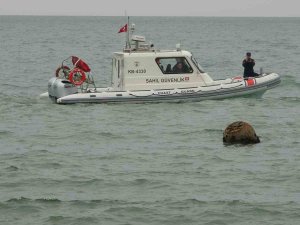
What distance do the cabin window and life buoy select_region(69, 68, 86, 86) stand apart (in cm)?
233

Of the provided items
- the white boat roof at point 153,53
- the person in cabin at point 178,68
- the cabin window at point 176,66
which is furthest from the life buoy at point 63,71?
the person in cabin at point 178,68

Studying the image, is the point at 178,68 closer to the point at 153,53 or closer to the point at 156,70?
the point at 156,70

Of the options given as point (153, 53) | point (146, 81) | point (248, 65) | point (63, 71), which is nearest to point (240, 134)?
point (146, 81)

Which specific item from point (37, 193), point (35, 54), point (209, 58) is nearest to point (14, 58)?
point (35, 54)

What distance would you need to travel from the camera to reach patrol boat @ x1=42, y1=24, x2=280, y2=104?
2472 centimetres

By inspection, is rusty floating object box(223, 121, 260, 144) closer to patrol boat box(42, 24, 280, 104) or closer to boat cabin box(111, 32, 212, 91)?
patrol boat box(42, 24, 280, 104)

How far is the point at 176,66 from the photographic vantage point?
25.0m

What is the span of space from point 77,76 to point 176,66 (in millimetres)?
2907

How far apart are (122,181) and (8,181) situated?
6.98 feet

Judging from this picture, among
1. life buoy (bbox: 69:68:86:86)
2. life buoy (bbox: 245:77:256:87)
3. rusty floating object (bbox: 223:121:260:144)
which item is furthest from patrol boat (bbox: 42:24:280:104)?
rusty floating object (bbox: 223:121:260:144)

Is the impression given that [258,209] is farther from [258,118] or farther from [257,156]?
[258,118]

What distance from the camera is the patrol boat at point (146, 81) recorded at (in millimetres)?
24719

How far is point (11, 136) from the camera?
68.8 ft

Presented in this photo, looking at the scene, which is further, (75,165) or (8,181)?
(75,165)
